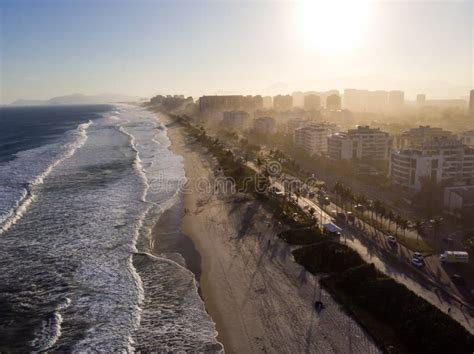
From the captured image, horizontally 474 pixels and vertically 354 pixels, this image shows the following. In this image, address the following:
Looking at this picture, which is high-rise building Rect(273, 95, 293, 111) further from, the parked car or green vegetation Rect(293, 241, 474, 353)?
green vegetation Rect(293, 241, 474, 353)

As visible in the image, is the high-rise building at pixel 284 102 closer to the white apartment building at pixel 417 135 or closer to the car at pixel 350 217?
the white apartment building at pixel 417 135

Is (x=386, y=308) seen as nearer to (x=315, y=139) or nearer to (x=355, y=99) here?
(x=315, y=139)

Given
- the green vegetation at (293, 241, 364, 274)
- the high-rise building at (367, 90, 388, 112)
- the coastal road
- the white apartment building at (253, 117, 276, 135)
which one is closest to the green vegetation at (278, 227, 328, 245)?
the green vegetation at (293, 241, 364, 274)

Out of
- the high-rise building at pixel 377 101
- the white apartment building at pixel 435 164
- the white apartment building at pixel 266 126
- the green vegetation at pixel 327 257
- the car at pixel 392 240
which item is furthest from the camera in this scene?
the high-rise building at pixel 377 101

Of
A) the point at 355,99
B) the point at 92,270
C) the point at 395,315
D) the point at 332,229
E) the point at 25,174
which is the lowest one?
the point at 395,315

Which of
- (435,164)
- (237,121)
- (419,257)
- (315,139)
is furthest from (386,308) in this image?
(237,121)

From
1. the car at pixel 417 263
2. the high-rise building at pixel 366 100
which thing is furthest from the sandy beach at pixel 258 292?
the high-rise building at pixel 366 100
